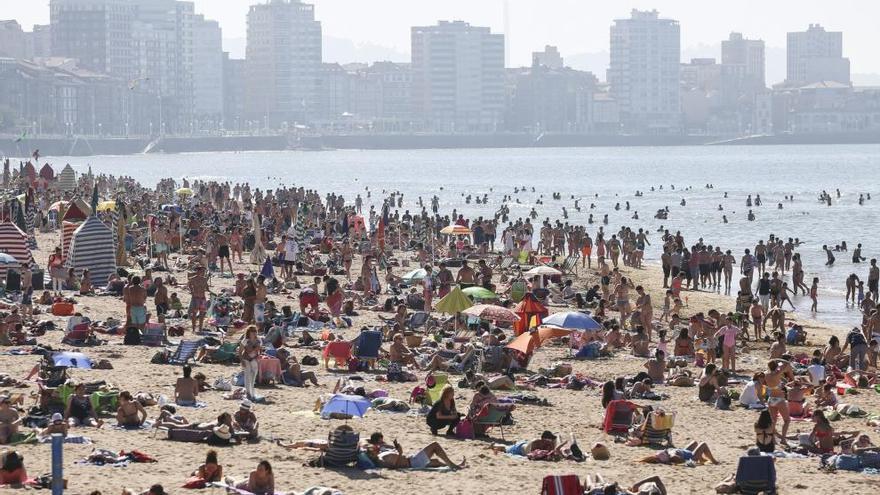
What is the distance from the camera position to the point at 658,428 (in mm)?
15023

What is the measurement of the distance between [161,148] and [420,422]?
18605 cm

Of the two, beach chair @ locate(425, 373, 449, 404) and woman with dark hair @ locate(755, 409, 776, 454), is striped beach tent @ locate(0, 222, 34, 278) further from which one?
woman with dark hair @ locate(755, 409, 776, 454)

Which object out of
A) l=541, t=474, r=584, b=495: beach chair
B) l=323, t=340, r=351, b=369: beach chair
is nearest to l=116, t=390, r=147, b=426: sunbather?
l=323, t=340, r=351, b=369: beach chair

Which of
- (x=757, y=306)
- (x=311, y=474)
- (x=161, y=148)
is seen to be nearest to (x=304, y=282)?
(x=757, y=306)

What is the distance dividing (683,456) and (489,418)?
205 cm

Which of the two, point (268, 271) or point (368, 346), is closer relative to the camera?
point (368, 346)

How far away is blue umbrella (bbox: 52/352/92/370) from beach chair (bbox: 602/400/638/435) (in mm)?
5647

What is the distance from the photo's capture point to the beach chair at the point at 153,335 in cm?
1989

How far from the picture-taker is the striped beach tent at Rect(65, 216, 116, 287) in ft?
82.2

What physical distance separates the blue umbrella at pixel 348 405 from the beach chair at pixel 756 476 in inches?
145

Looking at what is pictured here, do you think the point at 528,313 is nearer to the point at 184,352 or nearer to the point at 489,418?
the point at 184,352

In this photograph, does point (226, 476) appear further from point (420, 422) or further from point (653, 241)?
point (653, 241)

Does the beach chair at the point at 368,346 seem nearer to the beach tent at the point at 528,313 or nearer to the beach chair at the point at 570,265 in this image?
the beach tent at the point at 528,313

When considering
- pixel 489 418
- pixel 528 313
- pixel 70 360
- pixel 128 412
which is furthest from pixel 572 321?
pixel 128 412
